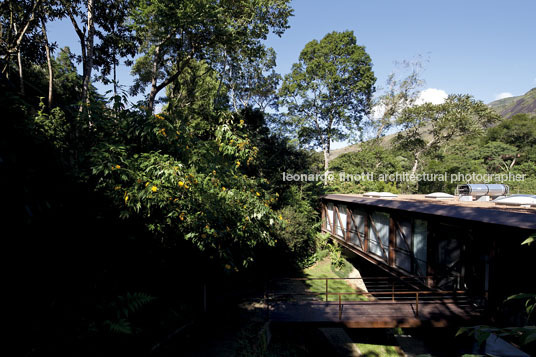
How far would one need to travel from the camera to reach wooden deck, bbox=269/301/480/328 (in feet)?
24.4

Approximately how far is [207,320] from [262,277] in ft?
20.8

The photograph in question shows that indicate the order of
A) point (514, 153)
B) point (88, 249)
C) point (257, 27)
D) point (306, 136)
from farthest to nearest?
point (514, 153)
point (306, 136)
point (257, 27)
point (88, 249)

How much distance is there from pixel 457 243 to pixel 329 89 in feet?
68.5

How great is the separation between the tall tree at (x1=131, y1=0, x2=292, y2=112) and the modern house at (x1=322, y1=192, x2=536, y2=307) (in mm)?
10887

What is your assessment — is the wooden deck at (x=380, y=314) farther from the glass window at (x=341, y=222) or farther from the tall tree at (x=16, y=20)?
the tall tree at (x=16, y=20)

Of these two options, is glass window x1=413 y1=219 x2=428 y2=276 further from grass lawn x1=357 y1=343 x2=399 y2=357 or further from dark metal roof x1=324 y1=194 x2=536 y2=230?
grass lawn x1=357 y1=343 x2=399 y2=357

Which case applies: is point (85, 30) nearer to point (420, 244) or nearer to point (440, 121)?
Result: point (420, 244)

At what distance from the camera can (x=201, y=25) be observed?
12.0 metres

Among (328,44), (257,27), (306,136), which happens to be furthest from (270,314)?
(328,44)

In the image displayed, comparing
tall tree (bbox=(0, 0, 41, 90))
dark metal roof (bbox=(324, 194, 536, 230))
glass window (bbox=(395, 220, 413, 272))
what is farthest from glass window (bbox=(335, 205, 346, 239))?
tall tree (bbox=(0, 0, 41, 90))

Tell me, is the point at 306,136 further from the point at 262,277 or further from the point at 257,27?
the point at 262,277

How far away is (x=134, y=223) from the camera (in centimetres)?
379

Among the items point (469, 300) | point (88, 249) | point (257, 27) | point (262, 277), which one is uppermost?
point (257, 27)

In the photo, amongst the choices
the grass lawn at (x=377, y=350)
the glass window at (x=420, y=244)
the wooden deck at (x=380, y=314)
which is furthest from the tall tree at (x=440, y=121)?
the grass lawn at (x=377, y=350)
